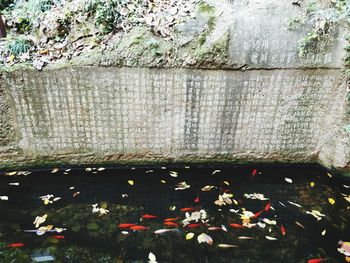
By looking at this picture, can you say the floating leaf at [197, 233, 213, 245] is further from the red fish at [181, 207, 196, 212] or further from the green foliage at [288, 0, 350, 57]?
the green foliage at [288, 0, 350, 57]

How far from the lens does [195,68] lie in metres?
4.58

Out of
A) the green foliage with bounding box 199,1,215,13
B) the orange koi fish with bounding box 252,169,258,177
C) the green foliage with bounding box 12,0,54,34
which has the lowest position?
the orange koi fish with bounding box 252,169,258,177

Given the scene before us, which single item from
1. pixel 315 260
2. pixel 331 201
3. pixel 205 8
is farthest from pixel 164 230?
pixel 205 8

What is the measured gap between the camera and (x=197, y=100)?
479 cm

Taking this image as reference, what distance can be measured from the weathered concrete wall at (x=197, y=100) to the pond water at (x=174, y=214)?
0.99 ft

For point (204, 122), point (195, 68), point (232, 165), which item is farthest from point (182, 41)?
point (232, 165)

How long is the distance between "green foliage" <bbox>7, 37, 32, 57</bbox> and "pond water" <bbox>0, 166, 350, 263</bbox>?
5.97 ft

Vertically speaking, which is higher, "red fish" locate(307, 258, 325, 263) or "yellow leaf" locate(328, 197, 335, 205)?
"yellow leaf" locate(328, 197, 335, 205)

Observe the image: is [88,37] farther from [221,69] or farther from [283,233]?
[283,233]

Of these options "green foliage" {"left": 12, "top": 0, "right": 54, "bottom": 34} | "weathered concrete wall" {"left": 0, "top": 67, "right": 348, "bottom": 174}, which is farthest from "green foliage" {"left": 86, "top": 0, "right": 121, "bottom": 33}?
"green foliage" {"left": 12, "top": 0, "right": 54, "bottom": 34}

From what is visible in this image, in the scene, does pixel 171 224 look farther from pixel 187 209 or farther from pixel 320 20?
pixel 320 20

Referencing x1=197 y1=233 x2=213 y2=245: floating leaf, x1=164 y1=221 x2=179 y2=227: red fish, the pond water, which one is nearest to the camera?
the pond water

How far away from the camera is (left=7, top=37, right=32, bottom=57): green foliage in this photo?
4488 millimetres

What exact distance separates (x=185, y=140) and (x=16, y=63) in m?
2.60
